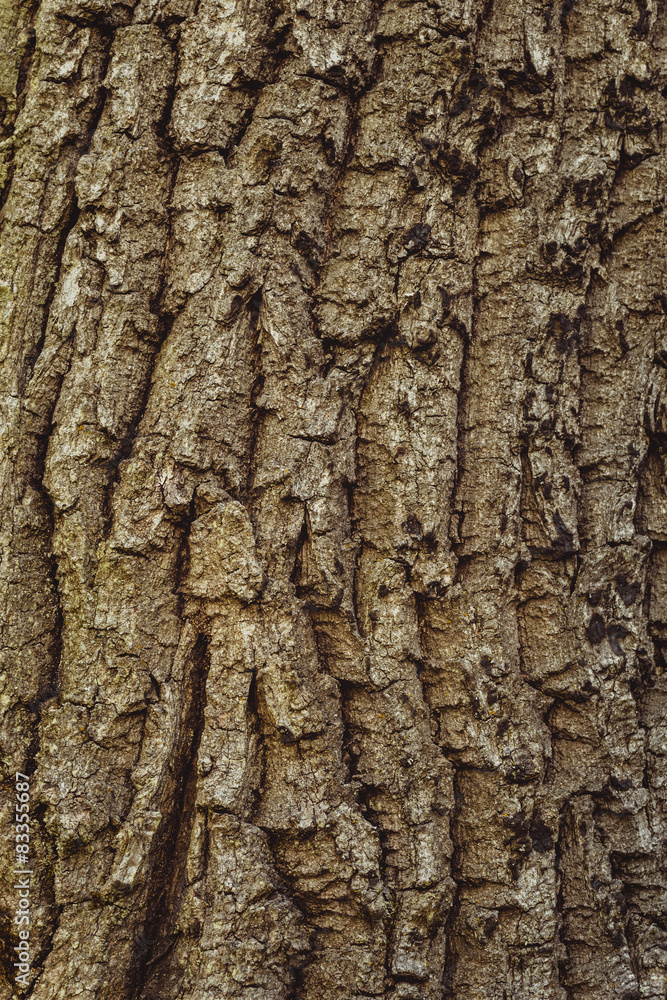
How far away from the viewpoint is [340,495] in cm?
162

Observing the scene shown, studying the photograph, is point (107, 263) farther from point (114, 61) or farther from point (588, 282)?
point (588, 282)

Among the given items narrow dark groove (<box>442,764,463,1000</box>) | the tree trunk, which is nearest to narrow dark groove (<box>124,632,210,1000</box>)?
the tree trunk

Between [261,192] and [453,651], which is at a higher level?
[261,192]

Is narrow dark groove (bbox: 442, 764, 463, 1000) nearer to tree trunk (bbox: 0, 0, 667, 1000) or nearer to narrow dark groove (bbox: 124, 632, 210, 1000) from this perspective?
tree trunk (bbox: 0, 0, 667, 1000)

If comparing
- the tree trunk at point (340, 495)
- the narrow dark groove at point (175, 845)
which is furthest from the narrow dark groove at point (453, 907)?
the narrow dark groove at point (175, 845)

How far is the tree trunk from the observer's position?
1.52 meters

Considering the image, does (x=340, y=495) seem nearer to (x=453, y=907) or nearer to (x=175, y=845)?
(x=175, y=845)

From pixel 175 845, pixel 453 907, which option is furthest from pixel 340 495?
pixel 453 907

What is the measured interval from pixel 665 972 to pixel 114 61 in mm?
2374

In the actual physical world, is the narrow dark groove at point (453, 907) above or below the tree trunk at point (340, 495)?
below

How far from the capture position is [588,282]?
5.64 ft

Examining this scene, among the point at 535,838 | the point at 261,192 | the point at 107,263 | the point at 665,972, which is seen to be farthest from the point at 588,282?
the point at 665,972

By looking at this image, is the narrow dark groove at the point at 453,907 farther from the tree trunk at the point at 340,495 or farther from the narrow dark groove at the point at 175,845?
the narrow dark groove at the point at 175,845

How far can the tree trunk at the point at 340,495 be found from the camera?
152 cm
